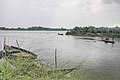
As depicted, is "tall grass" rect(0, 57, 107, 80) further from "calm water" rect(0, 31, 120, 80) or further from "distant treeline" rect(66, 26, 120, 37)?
"distant treeline" rect(66, 26, 120, 37)

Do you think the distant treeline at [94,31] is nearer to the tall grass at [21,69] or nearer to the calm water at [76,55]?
the calm water at [76,55]

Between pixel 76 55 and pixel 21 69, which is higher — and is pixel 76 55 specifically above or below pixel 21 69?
below

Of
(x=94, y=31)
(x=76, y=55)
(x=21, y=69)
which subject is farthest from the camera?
(x=94, y=31)

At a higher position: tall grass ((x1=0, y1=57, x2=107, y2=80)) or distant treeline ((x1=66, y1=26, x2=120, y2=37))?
tall grass ((x1=0, y1=57, x2=107, y2=80))

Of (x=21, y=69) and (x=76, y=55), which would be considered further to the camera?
(x=76, y=55)

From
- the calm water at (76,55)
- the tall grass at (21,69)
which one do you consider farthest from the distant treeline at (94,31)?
the tall grass at (21,69)

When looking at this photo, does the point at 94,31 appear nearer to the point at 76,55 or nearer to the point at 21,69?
the point at 76,55

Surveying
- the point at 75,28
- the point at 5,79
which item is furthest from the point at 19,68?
the point at 75,28

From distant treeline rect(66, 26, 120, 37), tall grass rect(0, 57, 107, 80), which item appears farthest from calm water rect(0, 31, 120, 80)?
distant treeline rect(66, 26, 120, 37)

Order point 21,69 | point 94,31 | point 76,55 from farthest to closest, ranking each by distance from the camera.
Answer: point 94,31, point 76,55, point 21,69

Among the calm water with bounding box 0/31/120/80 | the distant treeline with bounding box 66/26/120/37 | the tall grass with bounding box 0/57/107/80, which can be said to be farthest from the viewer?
the distant treeline with bounding box 66/26/120/37

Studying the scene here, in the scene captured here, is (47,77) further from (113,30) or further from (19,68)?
(113,30)

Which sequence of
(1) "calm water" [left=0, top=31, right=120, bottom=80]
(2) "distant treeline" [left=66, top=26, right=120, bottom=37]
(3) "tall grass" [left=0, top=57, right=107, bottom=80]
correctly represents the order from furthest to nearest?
(2) "distant treeline" [left=66, top=26, right=120, bottom=37] → (1) "calm water" [left=0, top=31, right=120, bottom=80] → (3) "tall grass" [left=0, top=57, right=107, bottom=80]

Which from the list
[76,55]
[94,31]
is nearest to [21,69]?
[76,55]
